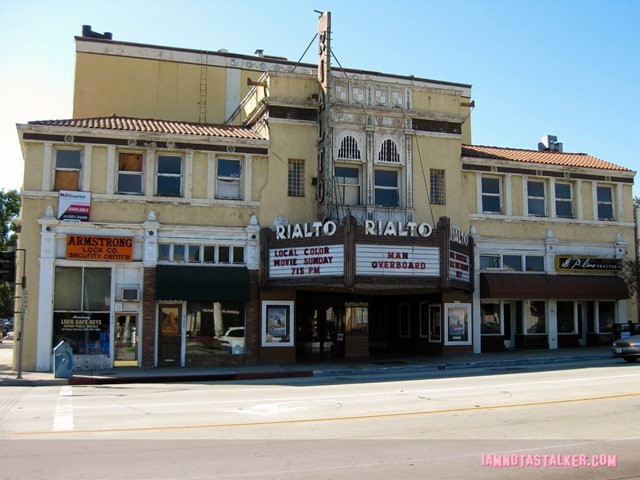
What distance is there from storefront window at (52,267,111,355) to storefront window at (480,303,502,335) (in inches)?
611

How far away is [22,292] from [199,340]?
21.2ft

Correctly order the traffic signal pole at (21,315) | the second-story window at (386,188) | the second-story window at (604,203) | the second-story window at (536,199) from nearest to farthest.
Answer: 1. the traffic signal pole at (21,315)
2. the second-story window at (386,188)
3. the second-story window at (536,199)
4. the second-story window at (604,203)

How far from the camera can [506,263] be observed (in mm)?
30266

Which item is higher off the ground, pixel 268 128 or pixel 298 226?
pixel 268 128

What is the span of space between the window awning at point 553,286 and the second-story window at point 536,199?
2911mm

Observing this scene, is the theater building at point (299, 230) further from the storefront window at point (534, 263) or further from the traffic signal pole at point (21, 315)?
the traffic signal pole at point (21, 315)

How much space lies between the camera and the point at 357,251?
24.2 meters

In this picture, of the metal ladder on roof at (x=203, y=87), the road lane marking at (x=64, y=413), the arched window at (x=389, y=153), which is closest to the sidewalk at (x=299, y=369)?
the road lane marking at (x=64, y=413)

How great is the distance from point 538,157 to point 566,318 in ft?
24.7

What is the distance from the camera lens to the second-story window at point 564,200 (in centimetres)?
3155

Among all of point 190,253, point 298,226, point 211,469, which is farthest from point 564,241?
point 211,469

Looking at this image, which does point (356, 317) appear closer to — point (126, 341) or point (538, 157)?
point (126, 341)

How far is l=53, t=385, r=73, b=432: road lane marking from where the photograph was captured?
11727mm

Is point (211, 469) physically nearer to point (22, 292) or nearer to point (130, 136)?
point (22, 292)
